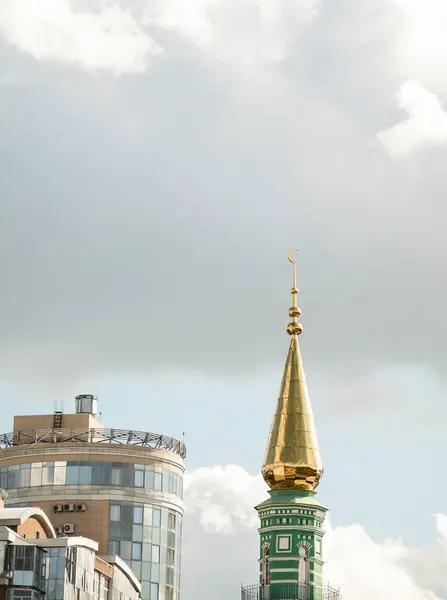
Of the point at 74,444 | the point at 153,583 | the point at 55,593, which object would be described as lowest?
the point at 55,593

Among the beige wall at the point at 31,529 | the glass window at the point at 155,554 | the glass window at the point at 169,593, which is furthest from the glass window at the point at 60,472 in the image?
the beige wall at the point at 31,529

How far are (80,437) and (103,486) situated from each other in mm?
4002

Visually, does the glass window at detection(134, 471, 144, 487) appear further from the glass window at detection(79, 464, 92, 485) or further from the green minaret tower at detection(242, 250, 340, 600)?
the green minaret tower at detection(242, 250, 340, 600)

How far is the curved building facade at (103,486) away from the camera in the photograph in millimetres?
121812

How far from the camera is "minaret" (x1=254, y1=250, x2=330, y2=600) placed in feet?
348

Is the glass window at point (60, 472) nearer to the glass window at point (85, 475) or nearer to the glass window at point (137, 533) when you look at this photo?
the glass window at point (85, 475)

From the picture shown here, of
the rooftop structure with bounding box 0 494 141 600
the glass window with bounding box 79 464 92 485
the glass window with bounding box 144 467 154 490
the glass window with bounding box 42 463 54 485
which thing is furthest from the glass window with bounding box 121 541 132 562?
the rooftop structure with bounding box 0 494 141 600

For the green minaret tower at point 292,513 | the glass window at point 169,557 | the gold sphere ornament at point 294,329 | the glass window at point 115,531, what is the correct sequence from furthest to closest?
1. the glass window at point 169,557
2. the glass window at point 115,531
3. the gold sphere ornament at point 294,329
4. the green minaret tower at point 292,513

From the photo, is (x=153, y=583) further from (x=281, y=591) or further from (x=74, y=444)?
(x=281, y=591)

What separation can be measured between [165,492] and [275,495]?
18177 mm

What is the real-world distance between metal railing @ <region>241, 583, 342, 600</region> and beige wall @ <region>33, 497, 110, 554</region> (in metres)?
17.6

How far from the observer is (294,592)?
105125mm

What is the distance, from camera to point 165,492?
4924 inches

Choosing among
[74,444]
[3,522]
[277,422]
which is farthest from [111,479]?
[3,522]
